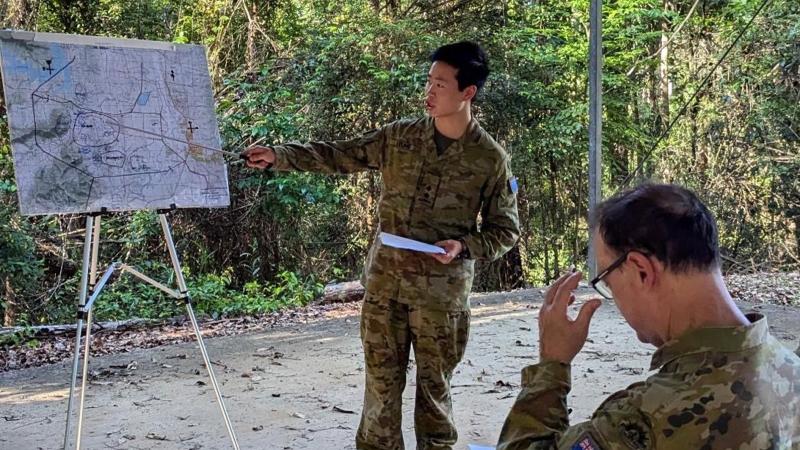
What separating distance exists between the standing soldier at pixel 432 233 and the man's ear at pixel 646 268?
123 centimetres

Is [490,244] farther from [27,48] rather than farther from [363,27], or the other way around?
[363,27]

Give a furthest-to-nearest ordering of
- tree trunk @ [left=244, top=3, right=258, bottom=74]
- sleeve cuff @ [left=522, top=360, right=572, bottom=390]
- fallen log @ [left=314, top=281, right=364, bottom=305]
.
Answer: tree trunk @ [left=244, top=3, right=258, bottom=74]
fallen log @ [left=314, top=281, right=364, bottom=305]
sleeve cuff @ [left=522, top=360, right=572, bottom=390]

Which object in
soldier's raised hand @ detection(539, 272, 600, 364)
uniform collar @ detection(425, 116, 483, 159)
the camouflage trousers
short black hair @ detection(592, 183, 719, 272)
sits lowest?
the camouflage trousers

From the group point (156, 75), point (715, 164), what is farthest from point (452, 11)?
point (156, 75)

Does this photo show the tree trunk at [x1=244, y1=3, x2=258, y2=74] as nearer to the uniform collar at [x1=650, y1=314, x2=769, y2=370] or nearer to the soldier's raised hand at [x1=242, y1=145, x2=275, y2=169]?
the soldier's raised hand at [x1=242, y1=145, x2=275, y2=169]

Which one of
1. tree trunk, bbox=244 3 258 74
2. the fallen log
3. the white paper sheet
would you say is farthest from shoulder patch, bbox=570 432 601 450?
tree trunk, bbox=244 3 258 74

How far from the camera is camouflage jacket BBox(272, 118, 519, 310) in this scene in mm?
2344

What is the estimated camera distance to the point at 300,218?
7613 mm

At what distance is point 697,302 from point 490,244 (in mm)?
1289

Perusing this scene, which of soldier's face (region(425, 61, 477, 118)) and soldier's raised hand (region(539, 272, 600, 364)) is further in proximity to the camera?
soldier's face (region(425, 61, 477, 118))

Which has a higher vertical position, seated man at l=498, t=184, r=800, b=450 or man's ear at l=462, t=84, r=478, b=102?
man's ear at l=462, t=84, r=478, b=102

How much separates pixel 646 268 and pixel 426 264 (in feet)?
4.30

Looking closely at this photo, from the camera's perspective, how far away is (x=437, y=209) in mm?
2355

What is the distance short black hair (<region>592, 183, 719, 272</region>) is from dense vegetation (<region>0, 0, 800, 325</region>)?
5.27 meters
